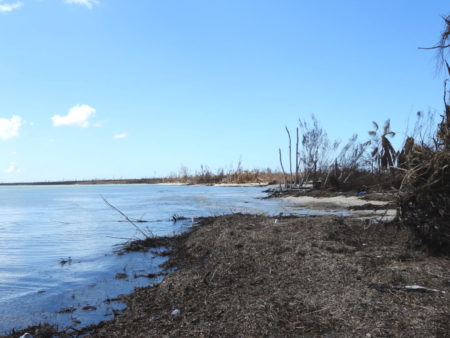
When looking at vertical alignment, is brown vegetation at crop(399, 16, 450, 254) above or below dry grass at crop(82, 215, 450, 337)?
above

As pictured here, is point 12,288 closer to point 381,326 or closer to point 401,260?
point 381,326

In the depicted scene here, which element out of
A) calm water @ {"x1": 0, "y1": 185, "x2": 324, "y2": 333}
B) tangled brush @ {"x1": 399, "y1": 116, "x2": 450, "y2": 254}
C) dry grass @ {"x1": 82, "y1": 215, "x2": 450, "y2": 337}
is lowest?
calm water @ {"x1": 0, "y1": 185, "x2": 324, "y2": 333}

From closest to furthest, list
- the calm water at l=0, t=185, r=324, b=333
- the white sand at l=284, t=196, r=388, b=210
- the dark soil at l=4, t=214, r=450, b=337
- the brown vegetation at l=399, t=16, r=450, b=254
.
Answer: the dark soil at l=4, t=214, r=450, b=337, the calm water at l=0, t=185, r=324, b=333, the brown vegetation at l=399, t=16, r=450, b=254, the white sand at l=284, t=196, r=388, b=210

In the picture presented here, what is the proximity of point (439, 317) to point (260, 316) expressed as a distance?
155 centimetres

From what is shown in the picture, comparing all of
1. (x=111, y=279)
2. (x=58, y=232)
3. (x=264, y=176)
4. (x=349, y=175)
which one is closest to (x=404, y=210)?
(x=111, y=279)

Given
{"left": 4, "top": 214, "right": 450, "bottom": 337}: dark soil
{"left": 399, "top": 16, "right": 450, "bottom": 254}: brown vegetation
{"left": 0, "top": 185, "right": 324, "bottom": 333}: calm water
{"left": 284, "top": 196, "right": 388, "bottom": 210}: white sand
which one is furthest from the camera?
{"left": 284, "top": 196, "right": 388, "bottom": 210}: white sand

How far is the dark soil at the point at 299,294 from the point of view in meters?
3.22

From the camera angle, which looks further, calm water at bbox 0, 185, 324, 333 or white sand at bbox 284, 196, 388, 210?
white sand at bbox 284, 196, 388, 210

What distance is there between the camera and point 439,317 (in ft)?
10.3

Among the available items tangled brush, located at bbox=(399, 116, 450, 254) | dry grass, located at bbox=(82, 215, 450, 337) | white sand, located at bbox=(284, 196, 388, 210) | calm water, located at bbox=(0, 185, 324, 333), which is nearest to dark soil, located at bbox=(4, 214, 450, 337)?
dry grass, located at bbox=(82, 215, 450, 337)

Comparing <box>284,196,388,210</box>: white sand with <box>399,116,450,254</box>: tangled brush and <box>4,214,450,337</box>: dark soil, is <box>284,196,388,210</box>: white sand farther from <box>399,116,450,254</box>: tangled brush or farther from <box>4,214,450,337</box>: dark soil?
<box>399,116,450,254</box>: tangled brush

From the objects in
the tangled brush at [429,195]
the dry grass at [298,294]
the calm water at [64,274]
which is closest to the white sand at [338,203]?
the calm water at [64,274]

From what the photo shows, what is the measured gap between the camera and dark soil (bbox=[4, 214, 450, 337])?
3223 millimetres

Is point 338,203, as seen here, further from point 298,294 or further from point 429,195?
point 298,294
